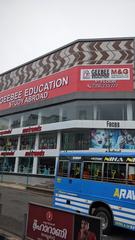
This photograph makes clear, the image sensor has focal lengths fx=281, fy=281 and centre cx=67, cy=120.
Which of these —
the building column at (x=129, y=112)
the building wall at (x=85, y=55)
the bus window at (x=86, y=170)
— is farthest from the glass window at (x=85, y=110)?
the bus window at (x=86, y=170)

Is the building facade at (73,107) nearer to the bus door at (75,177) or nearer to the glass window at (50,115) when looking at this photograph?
the glass window at (50,115)

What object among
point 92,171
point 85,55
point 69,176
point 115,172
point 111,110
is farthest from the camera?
point 85,55

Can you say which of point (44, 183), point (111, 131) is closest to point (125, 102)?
point (111, 131)

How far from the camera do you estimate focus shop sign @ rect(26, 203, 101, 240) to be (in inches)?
233

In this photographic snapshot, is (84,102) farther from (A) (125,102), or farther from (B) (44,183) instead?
(B) (44,183)

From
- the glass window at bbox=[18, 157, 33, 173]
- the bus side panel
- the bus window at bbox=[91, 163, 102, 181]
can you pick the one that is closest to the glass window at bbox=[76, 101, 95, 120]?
the glass window at bbox=[18, 157, 33, 173]

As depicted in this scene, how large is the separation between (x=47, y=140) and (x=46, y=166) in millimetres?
3632

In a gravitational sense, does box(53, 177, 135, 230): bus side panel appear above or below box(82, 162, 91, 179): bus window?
below

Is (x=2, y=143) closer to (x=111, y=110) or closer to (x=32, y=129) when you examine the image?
(x=32, y=129)

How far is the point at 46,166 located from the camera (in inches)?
1508

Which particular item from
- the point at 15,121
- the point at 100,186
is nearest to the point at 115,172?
the point at 100,186

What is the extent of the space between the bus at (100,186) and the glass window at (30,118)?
28.6 meters

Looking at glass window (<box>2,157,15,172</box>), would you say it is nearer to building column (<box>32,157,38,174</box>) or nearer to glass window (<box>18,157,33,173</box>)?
glass window (<box>18,157,33,173</box>)

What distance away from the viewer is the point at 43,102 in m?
40.7
